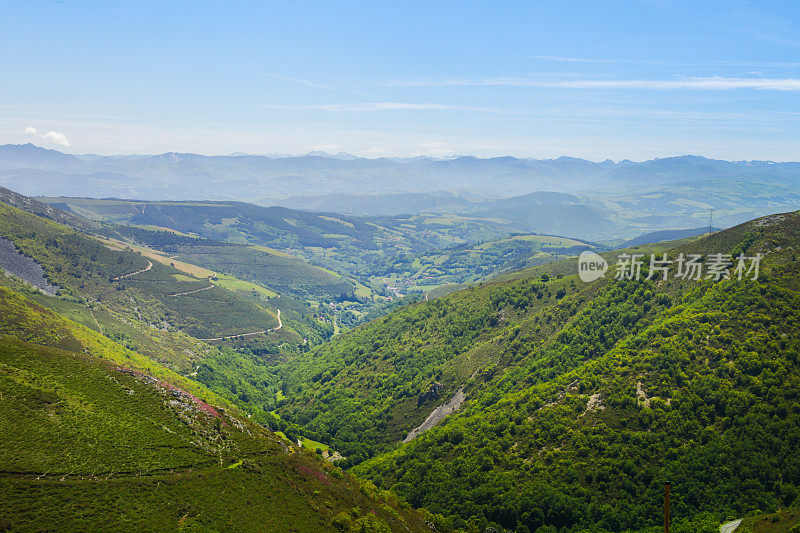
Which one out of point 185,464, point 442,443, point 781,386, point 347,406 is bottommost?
point 347,406

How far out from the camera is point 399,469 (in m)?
111

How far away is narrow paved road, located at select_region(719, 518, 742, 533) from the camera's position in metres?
65.1

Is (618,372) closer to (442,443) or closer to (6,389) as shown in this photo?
(442,443)

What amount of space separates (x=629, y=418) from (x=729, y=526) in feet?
93.2

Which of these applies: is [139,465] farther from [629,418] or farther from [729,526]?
[629,418]

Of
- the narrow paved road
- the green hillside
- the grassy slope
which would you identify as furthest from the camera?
the green hillside

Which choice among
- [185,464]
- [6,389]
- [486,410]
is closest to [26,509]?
[185,464]

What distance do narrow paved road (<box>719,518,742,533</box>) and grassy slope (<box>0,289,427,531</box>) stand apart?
42.3 m

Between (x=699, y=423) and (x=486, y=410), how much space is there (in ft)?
161

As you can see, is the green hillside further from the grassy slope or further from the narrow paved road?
the grassy slope

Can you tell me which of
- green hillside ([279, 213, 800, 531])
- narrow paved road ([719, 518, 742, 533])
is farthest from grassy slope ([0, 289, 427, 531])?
narrow paved road ([719, 518, 742, 533])

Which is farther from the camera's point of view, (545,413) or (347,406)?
(347,406)

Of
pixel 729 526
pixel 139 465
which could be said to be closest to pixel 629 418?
pixel 729 526

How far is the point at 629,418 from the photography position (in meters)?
94.6
